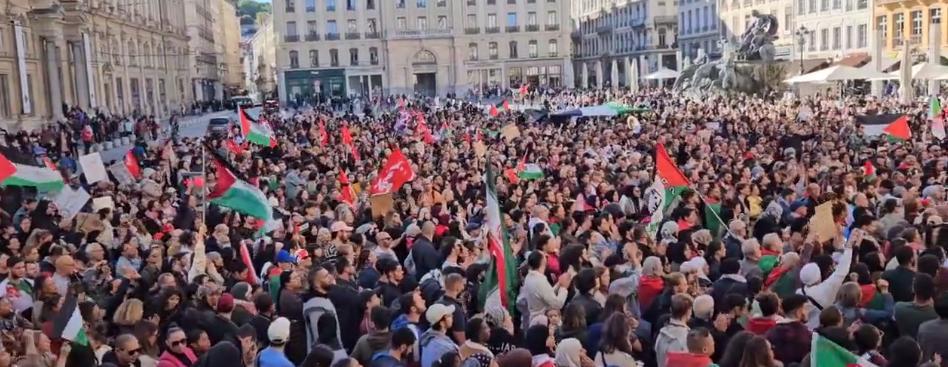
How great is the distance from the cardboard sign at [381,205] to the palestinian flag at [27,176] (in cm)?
520

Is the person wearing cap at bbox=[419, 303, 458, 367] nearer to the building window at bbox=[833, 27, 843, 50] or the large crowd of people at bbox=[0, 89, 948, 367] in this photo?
the large crowd of people at bbox=[0, 89, 948, 367]

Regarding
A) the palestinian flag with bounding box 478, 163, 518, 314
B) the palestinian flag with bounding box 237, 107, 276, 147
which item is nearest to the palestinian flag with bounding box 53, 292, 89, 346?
the palestinian flag with bounding box 478, 163, 518, 314

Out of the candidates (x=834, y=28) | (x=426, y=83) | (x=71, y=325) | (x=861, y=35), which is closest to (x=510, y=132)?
(x=71, y=325)

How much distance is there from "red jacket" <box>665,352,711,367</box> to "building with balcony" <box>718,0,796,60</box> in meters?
56.6

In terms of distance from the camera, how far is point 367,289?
343 inches

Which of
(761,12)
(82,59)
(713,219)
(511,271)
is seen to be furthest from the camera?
(761,12)

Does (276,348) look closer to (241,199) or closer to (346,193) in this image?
(241,199)

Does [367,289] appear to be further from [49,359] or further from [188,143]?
[188,143]

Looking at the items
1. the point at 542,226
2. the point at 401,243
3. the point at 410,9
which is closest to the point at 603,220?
the point at 542,226

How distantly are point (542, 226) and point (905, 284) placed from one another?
4.08 metres

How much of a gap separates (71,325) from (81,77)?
42381 millimetres

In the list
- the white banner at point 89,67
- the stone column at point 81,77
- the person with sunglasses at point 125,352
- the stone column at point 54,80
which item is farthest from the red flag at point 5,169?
the stone column at point 81,77

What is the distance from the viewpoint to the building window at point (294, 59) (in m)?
88.9

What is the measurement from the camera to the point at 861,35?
5850 centimetres
